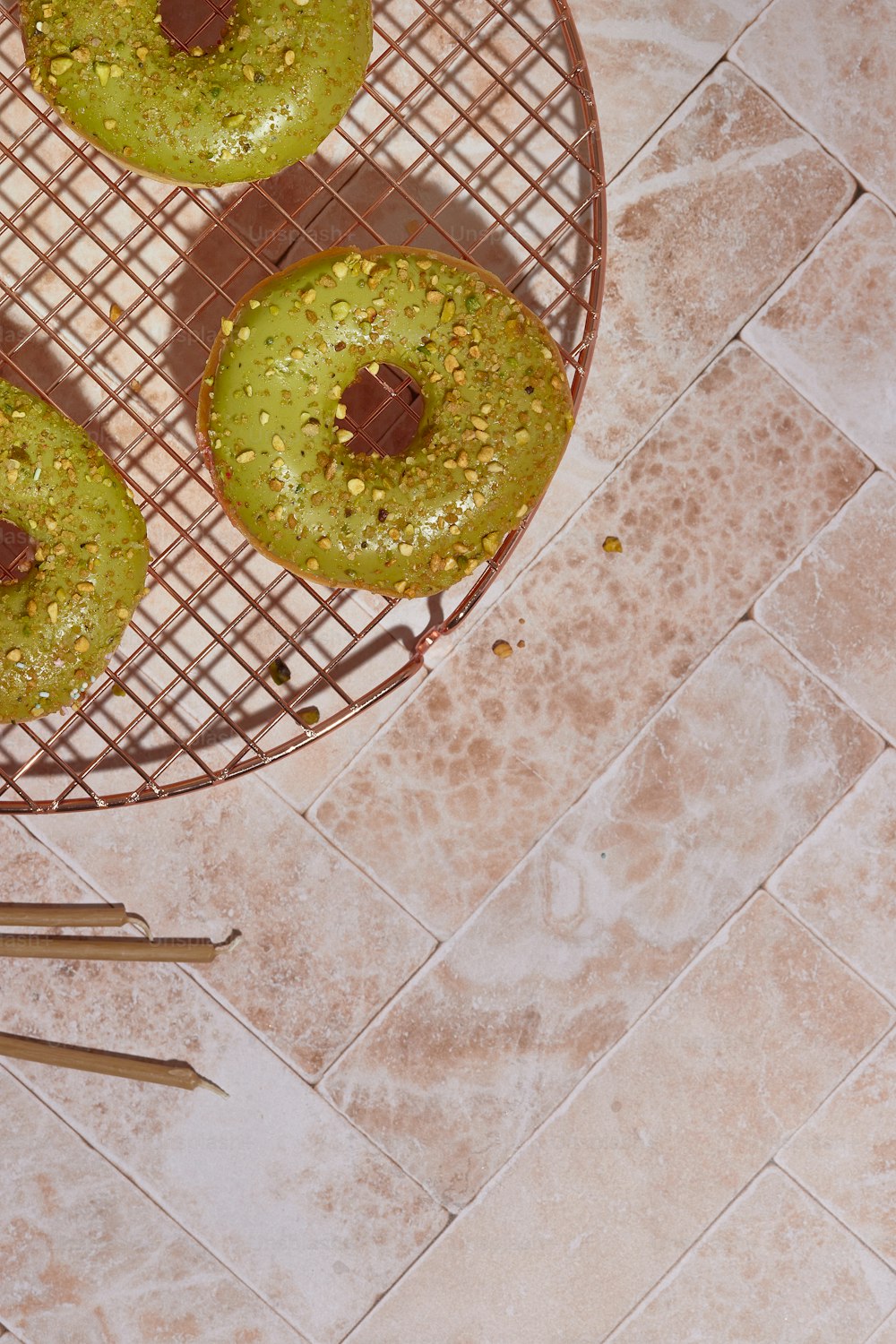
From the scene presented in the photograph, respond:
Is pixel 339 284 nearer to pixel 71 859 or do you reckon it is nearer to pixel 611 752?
pixel 611 752

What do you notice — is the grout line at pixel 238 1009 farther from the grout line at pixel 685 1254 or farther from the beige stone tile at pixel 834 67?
the beige stone tile at pixel 834 67

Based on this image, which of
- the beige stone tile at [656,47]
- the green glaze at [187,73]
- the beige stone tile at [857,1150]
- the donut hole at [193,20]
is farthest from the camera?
the beige stone tile at [857,1150]

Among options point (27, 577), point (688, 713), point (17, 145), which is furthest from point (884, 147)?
point (27, 577)

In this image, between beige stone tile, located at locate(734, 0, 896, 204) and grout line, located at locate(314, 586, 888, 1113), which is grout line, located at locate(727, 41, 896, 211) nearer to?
beige stone tile, located at locate(734, 0, 896, 204)

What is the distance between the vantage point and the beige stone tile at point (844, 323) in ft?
7.39

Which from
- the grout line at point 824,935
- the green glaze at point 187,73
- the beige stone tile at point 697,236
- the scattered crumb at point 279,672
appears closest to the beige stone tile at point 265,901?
the scattered crumb at point 279,672

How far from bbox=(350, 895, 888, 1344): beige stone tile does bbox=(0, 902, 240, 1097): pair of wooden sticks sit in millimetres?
708

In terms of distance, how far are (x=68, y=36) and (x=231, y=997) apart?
192 centimetres

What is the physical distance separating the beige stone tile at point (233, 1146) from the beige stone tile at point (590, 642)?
0.53 m

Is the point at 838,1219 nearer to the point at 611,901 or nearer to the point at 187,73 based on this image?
the point at 611,901

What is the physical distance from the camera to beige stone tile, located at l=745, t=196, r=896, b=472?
2252 millimetres

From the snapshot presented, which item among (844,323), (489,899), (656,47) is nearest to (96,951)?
(489,899)

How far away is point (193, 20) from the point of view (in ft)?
6.95

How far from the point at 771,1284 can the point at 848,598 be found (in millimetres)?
1591
